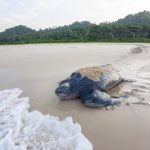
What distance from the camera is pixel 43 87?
669 centimetres

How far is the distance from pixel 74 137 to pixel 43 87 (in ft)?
10.2

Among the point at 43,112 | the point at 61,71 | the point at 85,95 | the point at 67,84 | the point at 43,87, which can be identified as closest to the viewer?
the point at 43,112

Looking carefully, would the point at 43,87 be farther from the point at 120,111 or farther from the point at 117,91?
the point at 120,111

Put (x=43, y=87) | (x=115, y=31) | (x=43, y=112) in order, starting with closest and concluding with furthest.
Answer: (x=43, y=112) < (x=43, y=87) < (x=115, y=31)

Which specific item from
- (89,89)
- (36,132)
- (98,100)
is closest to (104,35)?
(89,89)

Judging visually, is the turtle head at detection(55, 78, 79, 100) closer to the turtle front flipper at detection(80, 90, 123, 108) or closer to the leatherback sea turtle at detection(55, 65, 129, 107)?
the leatherback sea turtle at detection(55, 65, 129, 107)

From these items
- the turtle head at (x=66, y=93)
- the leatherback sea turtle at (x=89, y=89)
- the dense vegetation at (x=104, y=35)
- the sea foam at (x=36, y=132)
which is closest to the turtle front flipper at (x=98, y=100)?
the leatherback sea turtle at (x=89, y=89)

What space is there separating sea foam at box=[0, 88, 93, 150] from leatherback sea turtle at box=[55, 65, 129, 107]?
2.73 ft

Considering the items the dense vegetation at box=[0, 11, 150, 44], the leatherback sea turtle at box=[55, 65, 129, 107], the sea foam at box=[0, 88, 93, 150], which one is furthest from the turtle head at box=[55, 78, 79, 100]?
the dense vegetation at box=[0, 11, 150, 44]

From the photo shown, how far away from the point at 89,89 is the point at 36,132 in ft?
6.29

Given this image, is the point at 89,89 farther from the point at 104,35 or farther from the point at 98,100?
the point at 104,35

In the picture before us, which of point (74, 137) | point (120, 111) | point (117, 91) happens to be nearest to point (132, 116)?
point (120, 111)

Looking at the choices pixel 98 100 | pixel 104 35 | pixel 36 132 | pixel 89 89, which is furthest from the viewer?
pixel 104 35

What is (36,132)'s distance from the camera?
3.98 m
